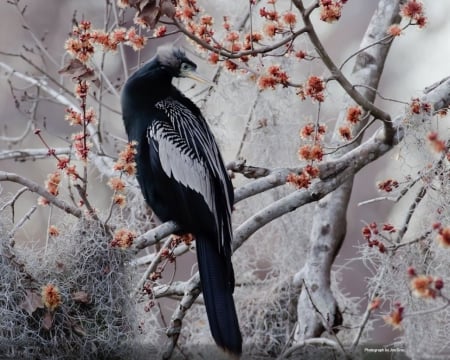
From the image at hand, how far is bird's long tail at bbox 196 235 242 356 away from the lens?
2.04m

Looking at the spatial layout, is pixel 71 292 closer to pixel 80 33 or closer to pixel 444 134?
pixel 80 33

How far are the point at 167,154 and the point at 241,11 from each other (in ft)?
3.52

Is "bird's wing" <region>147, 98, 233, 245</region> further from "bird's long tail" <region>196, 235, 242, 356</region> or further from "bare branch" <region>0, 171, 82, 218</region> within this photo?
"bare branch" <region>0, 171, 82, 218</region>

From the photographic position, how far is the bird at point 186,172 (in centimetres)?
211

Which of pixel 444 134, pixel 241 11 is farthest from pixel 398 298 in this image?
pixel 241 11

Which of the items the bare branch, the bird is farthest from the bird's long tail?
the bare branch

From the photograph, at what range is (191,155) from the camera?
2.28 m

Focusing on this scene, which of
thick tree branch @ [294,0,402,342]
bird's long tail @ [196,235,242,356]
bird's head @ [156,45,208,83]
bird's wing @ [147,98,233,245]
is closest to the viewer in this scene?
bird's long tail @ [196,235,242,356]

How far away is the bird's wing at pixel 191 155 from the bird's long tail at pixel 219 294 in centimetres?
7

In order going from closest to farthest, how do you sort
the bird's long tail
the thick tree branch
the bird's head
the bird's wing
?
the bird's long tail → the bird's wing → the bird's head → the thick tree branch

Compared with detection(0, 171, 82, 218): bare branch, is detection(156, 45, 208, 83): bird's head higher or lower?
higher

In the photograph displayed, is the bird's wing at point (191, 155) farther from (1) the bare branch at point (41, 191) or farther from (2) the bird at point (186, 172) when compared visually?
(1) the bare branch at point (41, 191)

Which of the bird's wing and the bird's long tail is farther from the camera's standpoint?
A: the bird's wing

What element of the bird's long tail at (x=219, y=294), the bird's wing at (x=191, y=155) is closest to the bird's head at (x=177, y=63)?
the bird's wing at (x=191, y=155)
